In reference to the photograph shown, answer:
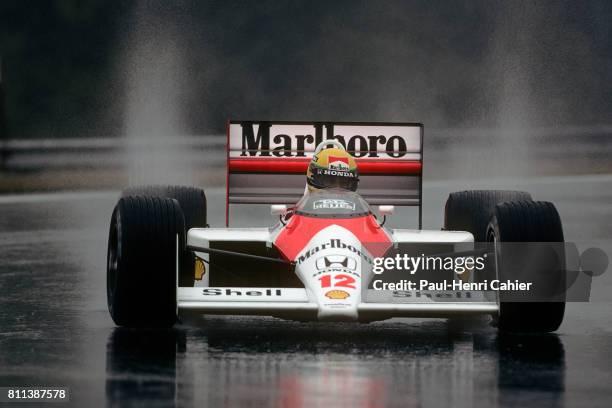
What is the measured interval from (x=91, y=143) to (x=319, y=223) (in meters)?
23.3

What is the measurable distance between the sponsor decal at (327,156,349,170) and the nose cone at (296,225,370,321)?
1.06m

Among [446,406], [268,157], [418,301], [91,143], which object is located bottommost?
[446,406]

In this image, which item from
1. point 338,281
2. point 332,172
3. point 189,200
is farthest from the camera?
point 189,200

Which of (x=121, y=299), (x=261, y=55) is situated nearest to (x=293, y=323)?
(x=121, y=299)

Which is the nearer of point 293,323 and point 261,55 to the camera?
point 293,323

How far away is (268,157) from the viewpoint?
12703 millimetres

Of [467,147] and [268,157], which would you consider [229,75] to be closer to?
[467,147]

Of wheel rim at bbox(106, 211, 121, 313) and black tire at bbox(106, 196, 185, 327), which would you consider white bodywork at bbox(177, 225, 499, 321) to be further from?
wheel rim at bbox(106, 211, 121, 313)

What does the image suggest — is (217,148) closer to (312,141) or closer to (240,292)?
(312,141)

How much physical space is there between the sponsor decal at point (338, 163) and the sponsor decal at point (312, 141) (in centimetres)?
185

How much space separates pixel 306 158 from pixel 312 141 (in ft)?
0.91

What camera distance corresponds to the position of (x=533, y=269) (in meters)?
9.38

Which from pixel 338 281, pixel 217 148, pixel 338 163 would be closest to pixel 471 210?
pixel 338 163

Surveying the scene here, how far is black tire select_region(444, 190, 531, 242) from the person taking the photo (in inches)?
465
